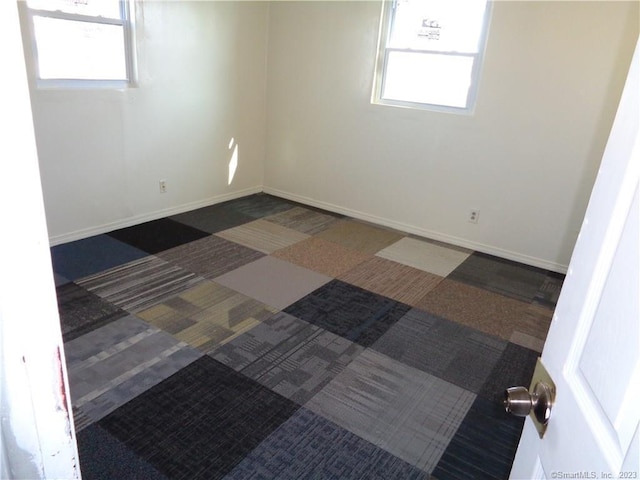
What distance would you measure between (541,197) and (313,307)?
2.02 meters

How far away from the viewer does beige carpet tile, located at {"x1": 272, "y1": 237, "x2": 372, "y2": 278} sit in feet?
11.4

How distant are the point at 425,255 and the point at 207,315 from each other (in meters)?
1.89

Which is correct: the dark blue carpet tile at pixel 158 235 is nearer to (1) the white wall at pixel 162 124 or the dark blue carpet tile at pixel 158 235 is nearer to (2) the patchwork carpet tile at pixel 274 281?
(1) the white wall at pixel 162 124

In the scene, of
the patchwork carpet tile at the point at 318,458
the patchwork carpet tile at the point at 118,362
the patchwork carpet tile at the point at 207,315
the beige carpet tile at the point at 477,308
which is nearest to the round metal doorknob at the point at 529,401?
the patchwork carpet tile at the point at 318,458

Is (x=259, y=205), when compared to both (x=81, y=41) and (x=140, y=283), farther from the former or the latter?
(x=81, y=41)

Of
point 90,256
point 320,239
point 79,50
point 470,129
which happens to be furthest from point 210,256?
point 470,129

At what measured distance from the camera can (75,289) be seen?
288 centimetres

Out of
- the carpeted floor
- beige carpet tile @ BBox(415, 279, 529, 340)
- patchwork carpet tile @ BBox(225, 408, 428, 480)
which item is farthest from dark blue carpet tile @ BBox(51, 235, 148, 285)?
beige carpet tile @ BBox(415, 279, 529, 340)

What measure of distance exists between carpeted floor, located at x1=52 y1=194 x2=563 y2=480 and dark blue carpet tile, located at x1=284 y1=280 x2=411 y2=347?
12 mm

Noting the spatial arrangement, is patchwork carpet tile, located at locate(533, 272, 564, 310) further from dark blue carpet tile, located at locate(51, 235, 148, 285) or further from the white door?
dark blue carpet tile, located at locate(51, 235, 148, 285)

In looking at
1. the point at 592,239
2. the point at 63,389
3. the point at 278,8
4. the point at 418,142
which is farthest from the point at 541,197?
the point at 63,389

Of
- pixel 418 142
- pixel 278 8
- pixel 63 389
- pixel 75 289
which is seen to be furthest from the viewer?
pixel 278 8

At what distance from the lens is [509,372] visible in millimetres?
2447

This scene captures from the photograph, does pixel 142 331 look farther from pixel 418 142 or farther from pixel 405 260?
pixel 418 142
